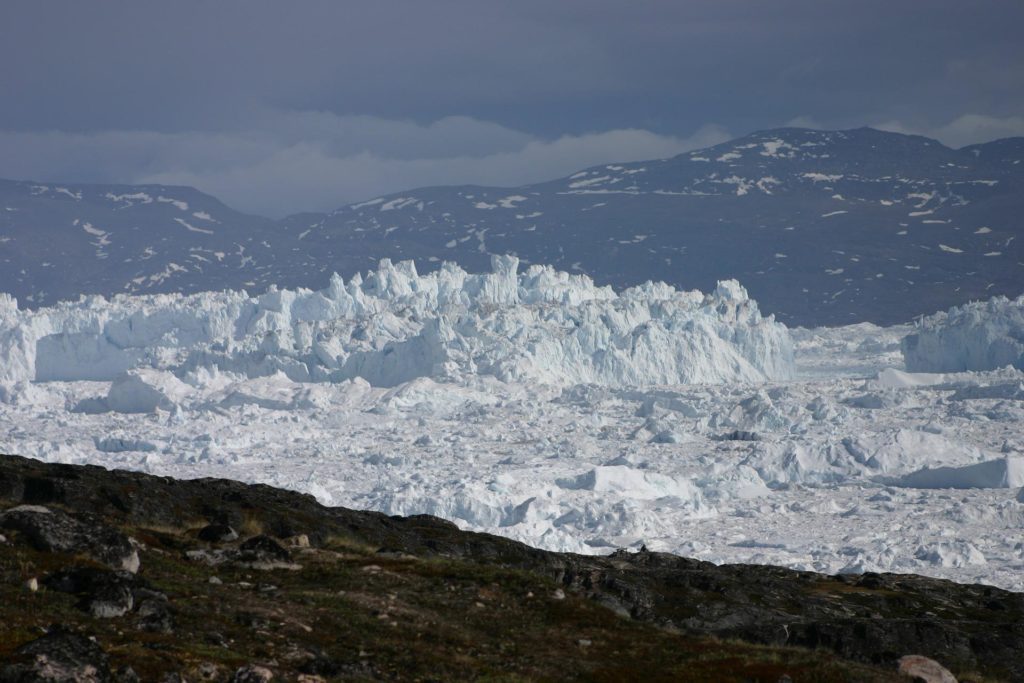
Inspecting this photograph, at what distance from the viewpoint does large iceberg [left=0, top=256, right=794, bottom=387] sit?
132750 millimetres

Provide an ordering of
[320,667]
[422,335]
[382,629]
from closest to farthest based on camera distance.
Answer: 1. [320,667]
2. [382,629]
3. [422,335]

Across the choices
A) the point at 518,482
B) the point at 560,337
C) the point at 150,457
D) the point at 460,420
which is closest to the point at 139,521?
the point at 518,482

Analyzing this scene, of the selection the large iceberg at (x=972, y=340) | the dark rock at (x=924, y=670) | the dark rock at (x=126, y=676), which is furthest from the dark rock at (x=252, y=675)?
the large iceberg at (x=972, y=340)

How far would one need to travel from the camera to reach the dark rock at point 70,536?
14867mm

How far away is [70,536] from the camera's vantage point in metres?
15.0

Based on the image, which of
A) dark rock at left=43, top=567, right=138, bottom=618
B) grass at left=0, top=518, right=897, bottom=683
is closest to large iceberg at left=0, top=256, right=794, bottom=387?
grass at left=0, top=518, right=897, bottom=683

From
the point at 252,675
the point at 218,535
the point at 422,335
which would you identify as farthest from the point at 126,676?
the point at 422,335

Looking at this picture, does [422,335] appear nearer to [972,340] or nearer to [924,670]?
[972,340]

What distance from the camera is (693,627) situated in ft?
→ 69.8

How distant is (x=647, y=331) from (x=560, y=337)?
11.3 meters

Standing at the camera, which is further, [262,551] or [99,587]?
[262,551]

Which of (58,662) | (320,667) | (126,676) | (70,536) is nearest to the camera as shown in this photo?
(58,662)

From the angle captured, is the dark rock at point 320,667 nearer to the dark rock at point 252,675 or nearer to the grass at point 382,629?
the grass at point 382,629

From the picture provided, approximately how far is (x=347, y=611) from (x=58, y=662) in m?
5.29
